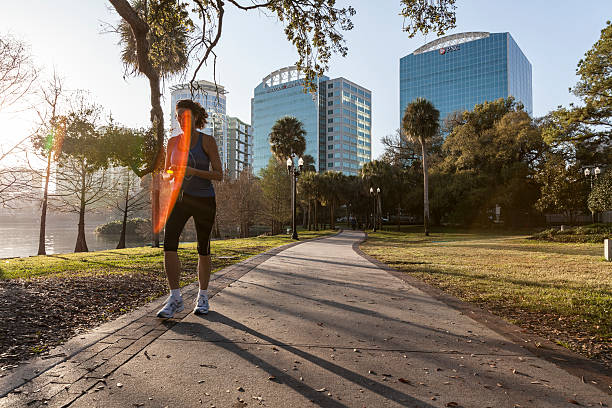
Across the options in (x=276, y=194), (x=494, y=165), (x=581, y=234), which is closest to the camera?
(x=581, y=234)

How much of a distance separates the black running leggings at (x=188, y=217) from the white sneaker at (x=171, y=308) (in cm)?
50

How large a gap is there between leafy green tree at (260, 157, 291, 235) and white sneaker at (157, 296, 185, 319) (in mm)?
33629

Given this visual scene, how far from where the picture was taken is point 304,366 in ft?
7.10

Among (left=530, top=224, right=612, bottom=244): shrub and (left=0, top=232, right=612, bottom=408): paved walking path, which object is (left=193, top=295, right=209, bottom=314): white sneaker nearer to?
(left=0, top=232, right=612, bottom=408): paved walking path

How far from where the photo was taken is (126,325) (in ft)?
9.79

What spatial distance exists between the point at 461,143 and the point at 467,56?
94473 mm

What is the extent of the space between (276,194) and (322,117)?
89876 mm

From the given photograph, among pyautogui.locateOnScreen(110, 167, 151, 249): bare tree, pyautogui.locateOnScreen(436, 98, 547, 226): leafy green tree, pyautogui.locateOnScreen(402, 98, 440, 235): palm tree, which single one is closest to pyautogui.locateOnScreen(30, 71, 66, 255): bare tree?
pyautogui.locateOnScreen(110, 167, 151, 249): bare tree

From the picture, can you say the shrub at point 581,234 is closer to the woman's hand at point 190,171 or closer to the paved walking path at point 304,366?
the paved walking path at point 304,366

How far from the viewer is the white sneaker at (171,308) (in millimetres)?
3201

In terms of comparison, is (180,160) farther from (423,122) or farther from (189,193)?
(423,122)

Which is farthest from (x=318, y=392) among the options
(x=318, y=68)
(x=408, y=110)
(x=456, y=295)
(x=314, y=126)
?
(x=314, y=126)

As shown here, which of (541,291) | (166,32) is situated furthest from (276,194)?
(541,291)

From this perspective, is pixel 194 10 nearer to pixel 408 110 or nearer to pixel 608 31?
pixel 608 31
